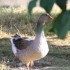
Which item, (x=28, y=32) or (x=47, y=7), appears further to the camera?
(x=28, y=32)

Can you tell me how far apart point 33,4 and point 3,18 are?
886 cm

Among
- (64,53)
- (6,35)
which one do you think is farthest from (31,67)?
(6,35)

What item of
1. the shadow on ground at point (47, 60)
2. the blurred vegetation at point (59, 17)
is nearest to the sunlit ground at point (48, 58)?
the shadow on ground at point (47, 60)

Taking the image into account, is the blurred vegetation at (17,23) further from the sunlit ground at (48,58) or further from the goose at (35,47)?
the goose at (35,47)

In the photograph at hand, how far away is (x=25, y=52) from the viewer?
552 centimetres

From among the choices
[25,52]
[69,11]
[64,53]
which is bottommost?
[64,53]

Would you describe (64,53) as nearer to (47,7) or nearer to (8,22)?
(8,22)

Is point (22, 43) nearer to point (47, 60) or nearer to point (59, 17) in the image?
point (47, 60)

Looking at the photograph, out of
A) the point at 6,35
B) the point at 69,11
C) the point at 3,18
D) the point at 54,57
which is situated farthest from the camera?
the point at 3,18

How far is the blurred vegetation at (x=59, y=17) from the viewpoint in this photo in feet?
3.23

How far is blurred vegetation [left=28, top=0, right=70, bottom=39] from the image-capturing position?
98cm

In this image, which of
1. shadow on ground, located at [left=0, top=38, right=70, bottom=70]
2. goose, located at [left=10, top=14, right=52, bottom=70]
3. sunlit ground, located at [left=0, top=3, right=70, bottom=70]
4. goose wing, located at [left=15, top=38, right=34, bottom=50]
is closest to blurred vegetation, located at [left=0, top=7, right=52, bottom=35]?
sunlit ground, located at [left=0, top=3, right=70, bottom=70]

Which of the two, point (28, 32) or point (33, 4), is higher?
point (33, 4)

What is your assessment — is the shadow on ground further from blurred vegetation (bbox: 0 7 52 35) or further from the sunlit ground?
blurred vegetation (bbox: 0 7 52 35)
